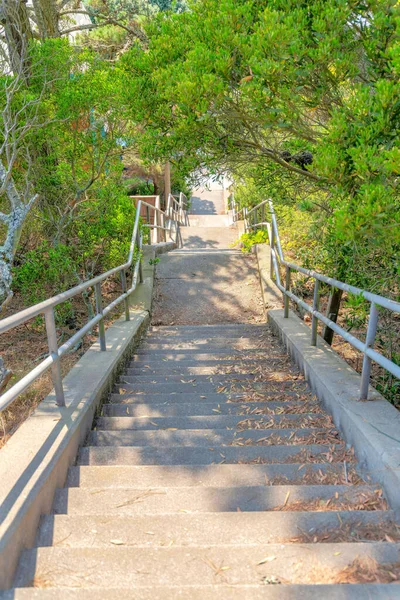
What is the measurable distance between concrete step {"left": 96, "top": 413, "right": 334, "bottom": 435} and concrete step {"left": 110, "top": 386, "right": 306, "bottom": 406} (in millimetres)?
375

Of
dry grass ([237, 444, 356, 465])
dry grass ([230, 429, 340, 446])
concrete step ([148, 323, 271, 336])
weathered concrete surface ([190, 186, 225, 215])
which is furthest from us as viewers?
weathered concrete surface ([190, 186, 225, 215])

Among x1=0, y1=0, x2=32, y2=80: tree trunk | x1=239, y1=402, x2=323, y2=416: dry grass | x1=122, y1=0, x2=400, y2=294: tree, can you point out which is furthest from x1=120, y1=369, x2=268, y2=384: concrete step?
x1=0, y1=0, x2=32, y2=80: tree trunk

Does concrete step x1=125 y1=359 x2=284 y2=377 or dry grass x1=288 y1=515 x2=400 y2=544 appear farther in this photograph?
concrete step x1=125 y1=359 x2=284 y2=377

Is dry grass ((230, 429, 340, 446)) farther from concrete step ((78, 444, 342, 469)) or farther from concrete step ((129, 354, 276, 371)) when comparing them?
concrete step ((129, 354, 276, 371))

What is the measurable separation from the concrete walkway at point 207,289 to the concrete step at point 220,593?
5.60m

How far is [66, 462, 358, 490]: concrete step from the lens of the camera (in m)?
2.34

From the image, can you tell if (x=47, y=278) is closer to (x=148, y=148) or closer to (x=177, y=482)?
(x=148, y=148)

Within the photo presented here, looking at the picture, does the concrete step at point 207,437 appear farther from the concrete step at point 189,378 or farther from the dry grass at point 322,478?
the concrete step at point 189,378

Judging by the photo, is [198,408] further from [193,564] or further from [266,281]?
[266,281]

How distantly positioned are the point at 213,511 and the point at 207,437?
2.58 ft

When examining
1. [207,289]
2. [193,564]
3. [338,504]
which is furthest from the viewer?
[207,289]

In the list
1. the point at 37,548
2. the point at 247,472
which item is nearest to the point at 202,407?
the point at 247,472

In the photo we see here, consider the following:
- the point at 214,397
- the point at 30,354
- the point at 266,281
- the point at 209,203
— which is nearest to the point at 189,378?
the point at 214,397

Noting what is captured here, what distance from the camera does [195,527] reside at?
6.31 ft
